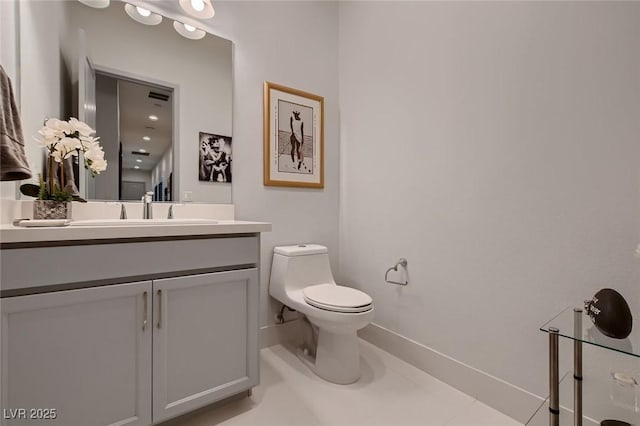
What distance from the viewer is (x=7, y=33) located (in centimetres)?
114

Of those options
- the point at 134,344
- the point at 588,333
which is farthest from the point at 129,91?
the point at 588,333

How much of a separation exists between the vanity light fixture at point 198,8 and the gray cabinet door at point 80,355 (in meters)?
1.51

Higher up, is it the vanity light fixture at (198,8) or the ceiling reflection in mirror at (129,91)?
the vanity light fixture at (198,8)

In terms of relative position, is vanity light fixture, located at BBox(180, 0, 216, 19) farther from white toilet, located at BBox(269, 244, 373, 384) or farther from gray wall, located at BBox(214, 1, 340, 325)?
white toilet, located at BBox(269, 244, 373, 384)

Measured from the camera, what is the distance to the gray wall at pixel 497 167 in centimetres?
108

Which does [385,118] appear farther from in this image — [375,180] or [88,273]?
[88,273]

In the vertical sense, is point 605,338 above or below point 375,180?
below

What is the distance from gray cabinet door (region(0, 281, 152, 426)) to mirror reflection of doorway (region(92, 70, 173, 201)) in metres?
0.70

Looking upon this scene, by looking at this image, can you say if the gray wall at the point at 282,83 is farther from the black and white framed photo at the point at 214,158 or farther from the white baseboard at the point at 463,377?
the white baseboard at the point at 463,377

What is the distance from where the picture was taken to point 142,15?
160 centimetres

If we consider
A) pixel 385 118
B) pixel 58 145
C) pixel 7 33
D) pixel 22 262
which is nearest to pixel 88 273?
pixel 22 262

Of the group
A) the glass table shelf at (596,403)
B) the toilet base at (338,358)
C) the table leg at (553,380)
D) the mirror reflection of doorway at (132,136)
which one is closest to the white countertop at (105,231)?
the mirror reflection of doorway at (132,136)

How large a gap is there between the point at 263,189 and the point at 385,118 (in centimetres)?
94

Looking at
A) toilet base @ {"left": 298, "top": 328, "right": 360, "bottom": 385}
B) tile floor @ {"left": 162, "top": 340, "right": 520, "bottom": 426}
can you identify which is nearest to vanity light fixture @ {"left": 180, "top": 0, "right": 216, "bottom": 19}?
toilet base @ {"left": 298, "top": 328, "right": 360, "bottom": 385}
